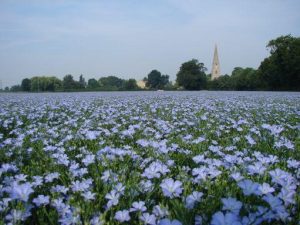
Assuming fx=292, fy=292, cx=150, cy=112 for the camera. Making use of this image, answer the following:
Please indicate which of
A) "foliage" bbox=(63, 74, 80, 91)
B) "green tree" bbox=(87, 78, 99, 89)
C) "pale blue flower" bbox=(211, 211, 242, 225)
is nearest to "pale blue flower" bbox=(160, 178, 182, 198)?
"pale blue flower" bbox=(211, 211, 242, 225)

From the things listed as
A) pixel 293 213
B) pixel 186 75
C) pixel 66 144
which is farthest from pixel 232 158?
pixel 186 75

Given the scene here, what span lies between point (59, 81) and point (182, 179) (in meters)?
101

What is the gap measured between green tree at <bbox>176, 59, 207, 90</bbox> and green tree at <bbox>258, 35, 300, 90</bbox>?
2688 cm

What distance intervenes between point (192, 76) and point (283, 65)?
3068 centimetres

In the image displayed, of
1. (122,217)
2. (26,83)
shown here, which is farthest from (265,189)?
(26,83)

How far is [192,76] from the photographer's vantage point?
71.2 m

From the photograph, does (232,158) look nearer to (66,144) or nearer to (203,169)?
(203,169)

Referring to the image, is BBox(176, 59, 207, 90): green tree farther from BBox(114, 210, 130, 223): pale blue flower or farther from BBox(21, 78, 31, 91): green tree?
BBox(114, 210, 130, 223): pale blue flower

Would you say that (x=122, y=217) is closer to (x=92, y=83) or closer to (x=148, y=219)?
(x=148, y=219)

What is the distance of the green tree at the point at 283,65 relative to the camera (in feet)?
133

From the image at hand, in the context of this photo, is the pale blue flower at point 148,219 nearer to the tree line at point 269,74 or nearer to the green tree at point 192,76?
the tree line at point 269,74

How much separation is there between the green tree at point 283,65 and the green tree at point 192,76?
26882 millimetres

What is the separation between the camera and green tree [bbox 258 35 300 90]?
40.5m

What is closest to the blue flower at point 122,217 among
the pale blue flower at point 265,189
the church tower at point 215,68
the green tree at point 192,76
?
the pale blue flower at point 265,189
